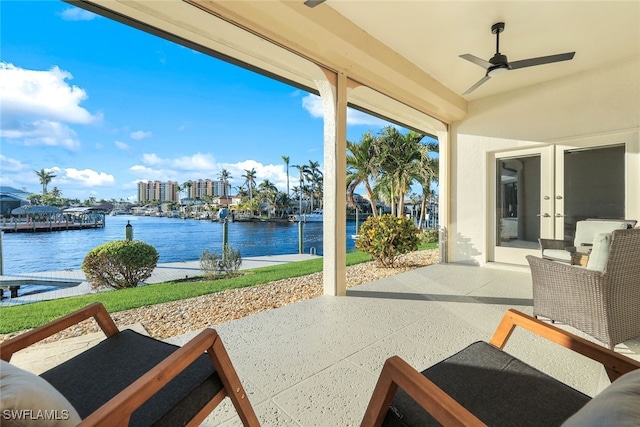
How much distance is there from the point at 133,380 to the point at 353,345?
1515 mm

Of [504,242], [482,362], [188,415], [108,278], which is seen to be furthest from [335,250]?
[108,278]

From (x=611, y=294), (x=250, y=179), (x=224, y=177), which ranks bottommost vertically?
(x=611, y=294)

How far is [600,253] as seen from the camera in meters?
2.09

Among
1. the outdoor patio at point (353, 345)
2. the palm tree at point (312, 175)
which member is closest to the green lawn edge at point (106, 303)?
the outdoor patio at point (353, 345)

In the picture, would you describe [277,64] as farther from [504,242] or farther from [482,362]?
[504,242]

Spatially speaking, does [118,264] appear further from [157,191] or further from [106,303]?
[157,191]

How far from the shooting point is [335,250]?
3436 millimetres

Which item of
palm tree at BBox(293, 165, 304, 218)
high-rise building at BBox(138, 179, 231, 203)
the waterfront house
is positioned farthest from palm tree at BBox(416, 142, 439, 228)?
palm tree at BBox(293, 165, 304, 218)

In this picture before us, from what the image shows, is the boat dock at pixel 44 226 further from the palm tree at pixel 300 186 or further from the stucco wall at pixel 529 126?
the palm tree at pixel 300 186

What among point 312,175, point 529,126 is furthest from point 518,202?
point 312,175

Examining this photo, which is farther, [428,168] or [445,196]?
[428,168]

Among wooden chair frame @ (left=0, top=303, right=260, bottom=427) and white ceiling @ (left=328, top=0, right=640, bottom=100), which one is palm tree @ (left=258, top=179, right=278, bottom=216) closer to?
white ceiling @ (left=328, top=0, right=640, bottom=100)

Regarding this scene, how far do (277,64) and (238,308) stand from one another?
2976 mm

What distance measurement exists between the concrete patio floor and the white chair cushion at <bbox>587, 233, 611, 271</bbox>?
677mm
